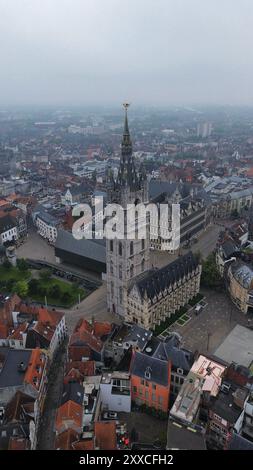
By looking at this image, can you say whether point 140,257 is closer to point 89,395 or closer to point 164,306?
point 164,306

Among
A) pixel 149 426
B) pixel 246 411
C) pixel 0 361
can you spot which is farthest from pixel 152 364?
pixel 0 361

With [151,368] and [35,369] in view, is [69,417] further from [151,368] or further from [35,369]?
[151,368]

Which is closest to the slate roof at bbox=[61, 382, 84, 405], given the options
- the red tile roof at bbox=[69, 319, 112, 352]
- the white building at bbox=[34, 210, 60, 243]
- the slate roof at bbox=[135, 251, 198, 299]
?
the red tile roof at bbox=[69, 319, 112, 352]

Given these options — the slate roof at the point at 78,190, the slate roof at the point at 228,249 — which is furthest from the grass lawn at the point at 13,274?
the slate roof at the point at 78,190

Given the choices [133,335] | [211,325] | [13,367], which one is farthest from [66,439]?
[211,325]

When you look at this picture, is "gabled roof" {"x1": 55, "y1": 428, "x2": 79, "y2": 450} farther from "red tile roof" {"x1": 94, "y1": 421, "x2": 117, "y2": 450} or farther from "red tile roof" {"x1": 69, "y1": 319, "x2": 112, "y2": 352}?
"red tile roof" {"x1": 69, "y1": 319, "x2": 112, "y2": 352}
